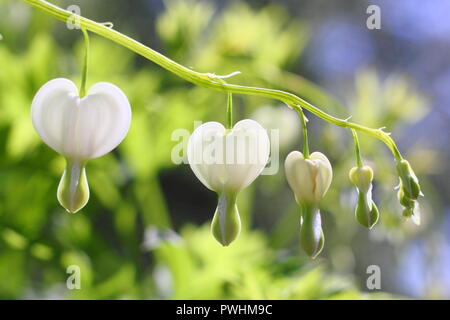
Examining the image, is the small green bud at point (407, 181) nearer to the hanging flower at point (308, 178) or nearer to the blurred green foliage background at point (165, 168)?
the hanging flower at point (308, 178)

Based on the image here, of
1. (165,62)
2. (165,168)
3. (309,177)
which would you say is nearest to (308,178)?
(309,177)

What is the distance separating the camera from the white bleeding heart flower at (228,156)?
1.61 feet

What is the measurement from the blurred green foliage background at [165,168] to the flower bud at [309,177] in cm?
28

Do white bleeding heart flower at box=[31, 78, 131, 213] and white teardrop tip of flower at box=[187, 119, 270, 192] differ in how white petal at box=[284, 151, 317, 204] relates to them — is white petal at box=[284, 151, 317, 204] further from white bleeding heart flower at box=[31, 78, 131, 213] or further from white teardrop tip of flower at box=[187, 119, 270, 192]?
white bleeding heart flower at box=[31, 78, 131, 213]

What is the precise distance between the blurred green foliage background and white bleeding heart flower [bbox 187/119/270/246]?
11.3 inches

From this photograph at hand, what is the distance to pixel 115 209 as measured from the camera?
94 cm

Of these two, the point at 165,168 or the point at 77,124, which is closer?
the point at 77,124

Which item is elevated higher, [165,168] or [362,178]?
[165,168]

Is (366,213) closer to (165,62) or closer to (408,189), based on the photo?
(408,189)

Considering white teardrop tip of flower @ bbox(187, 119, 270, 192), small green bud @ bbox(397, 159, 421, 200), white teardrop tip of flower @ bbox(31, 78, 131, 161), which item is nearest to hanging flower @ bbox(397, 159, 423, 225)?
small green bud @ bbox(397, 159, 421, 200)

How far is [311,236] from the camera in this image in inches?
18.3

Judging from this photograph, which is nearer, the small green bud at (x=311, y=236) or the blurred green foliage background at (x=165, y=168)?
the small green bud at (x=311, y=236)

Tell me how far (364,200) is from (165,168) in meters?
0.59

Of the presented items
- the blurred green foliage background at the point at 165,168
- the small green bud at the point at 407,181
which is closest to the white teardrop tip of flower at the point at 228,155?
the small green bud at the point at 407,181
